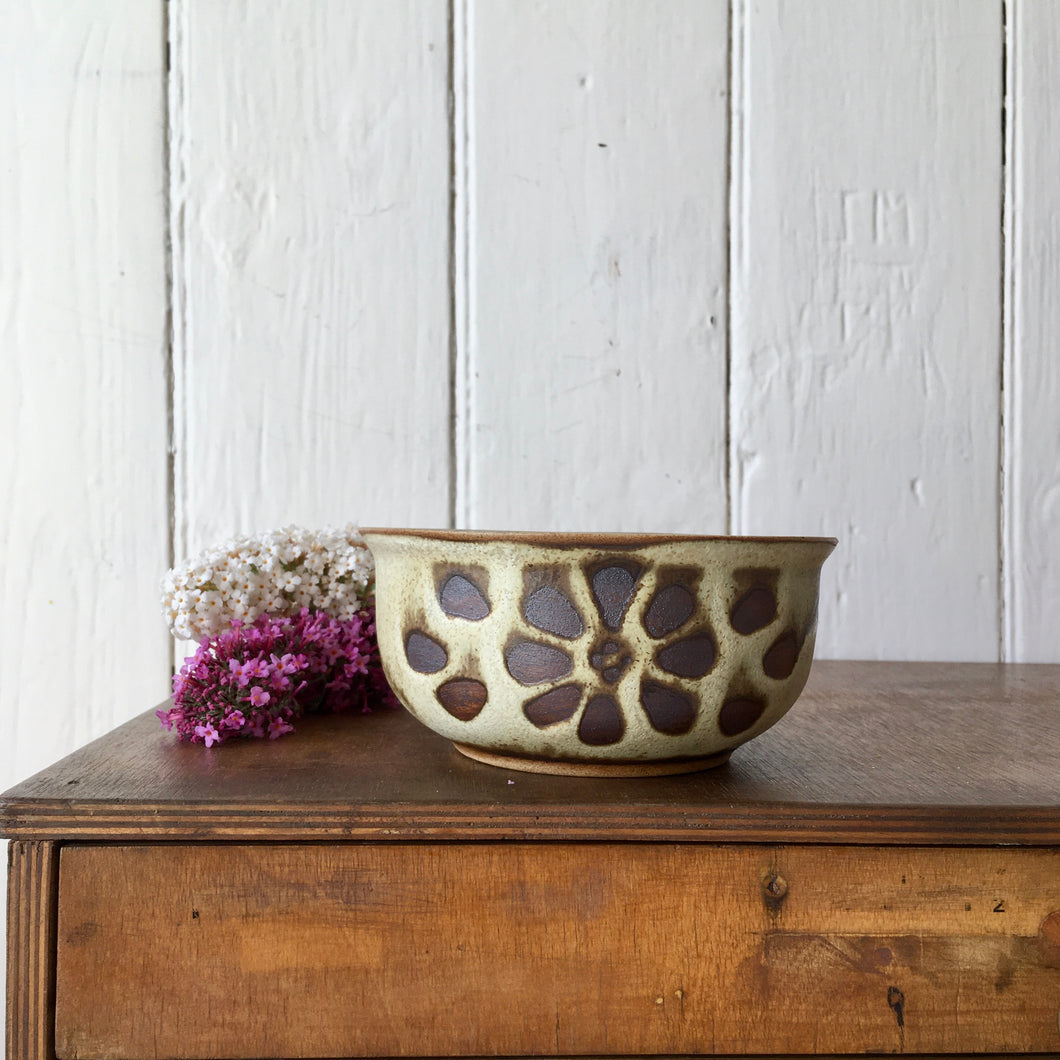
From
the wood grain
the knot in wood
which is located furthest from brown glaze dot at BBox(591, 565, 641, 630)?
the wood grain

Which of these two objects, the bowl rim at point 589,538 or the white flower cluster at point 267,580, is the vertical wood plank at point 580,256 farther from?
the bowl rim at point 589,538

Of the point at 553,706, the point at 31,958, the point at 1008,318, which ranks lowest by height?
the point at 31,958

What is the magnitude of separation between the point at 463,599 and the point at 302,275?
486 millimetres

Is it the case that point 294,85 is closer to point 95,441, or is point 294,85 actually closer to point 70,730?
point 95,441

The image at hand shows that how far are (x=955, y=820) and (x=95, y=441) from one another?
0.72m

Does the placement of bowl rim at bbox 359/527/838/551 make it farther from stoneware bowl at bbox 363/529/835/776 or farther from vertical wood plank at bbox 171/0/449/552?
vertical wood plank at bbox 171/0/449/552

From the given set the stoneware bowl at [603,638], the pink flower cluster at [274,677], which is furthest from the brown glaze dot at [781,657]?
the pink flower cluster at [274,677]

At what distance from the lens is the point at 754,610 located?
0.39 m

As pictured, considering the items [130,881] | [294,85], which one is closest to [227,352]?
[294,85]

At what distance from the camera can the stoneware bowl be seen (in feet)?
1.24

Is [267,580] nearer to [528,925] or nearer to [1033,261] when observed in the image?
[528,925]

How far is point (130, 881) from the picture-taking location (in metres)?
0.37

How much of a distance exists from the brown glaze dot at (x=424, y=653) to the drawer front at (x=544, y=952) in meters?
0.08

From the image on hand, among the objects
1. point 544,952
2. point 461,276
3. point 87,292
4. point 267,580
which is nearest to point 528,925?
point 544,952
